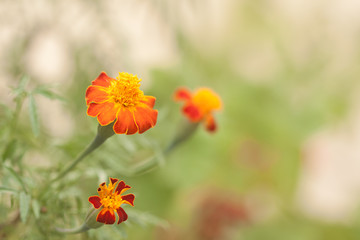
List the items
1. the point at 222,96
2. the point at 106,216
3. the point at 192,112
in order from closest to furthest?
the point at 106,216 < the point at 192,112 < the point at 222,96

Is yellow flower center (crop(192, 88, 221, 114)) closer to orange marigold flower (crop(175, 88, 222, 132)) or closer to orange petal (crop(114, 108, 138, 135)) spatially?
orange marigold flower (crop(175, 88, 222, 132))

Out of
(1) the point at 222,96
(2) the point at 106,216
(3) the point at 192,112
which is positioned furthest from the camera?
(1) the point at 222,96

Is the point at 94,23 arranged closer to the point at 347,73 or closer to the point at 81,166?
the point at 81,166

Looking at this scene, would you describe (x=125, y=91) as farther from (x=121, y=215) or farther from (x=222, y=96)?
(x=222, y=96)

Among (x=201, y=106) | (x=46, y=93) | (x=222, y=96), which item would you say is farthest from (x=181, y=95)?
(x=222, y=96)

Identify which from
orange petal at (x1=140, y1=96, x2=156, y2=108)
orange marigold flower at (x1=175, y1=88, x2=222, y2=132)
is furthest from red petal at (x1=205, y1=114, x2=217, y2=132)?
orange petal at (x1=140, y1=96, x2=156, y2=108)

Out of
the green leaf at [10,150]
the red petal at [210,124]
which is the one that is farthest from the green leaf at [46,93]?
the red petal at [210,124]

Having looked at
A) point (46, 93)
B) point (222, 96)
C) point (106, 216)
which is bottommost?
point (106, 216)

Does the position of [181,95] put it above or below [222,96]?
below
